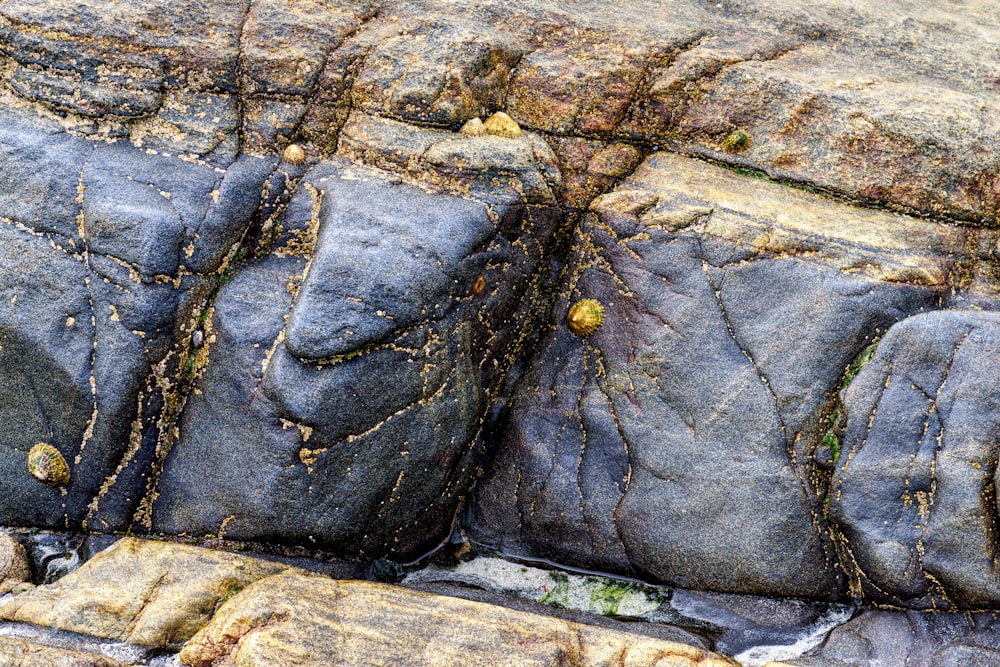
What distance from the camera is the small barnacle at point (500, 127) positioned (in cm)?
504

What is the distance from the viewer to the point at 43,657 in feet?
12.3

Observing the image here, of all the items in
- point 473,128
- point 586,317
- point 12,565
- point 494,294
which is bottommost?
point 12,565

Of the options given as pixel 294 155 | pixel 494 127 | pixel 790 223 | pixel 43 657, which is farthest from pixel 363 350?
pixel 790 223

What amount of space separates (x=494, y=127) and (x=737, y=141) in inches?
59.3

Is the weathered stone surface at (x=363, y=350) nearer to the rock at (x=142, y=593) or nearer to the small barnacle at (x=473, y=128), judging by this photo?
the small barnacle at (x=473, y=128)

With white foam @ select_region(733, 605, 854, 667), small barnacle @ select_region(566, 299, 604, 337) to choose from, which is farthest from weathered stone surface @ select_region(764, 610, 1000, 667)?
small barnacle @ select_region(566, 299, 604, 337)

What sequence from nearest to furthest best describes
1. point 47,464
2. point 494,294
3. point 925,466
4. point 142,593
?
point 142,593
point 925,466
point 47,464
point 494,294

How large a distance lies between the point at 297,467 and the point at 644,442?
78.9 inches

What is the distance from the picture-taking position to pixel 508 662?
3764 millimetres

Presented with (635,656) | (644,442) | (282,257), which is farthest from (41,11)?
(635,656)

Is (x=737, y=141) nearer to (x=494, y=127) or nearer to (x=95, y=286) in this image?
(x=494, y=127)

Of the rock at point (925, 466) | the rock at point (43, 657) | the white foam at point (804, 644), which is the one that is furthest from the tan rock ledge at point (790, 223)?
the rock at point (43, 657)

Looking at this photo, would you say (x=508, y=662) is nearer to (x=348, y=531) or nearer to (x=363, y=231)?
(x=348, y=531)

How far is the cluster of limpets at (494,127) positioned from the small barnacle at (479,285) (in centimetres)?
91
